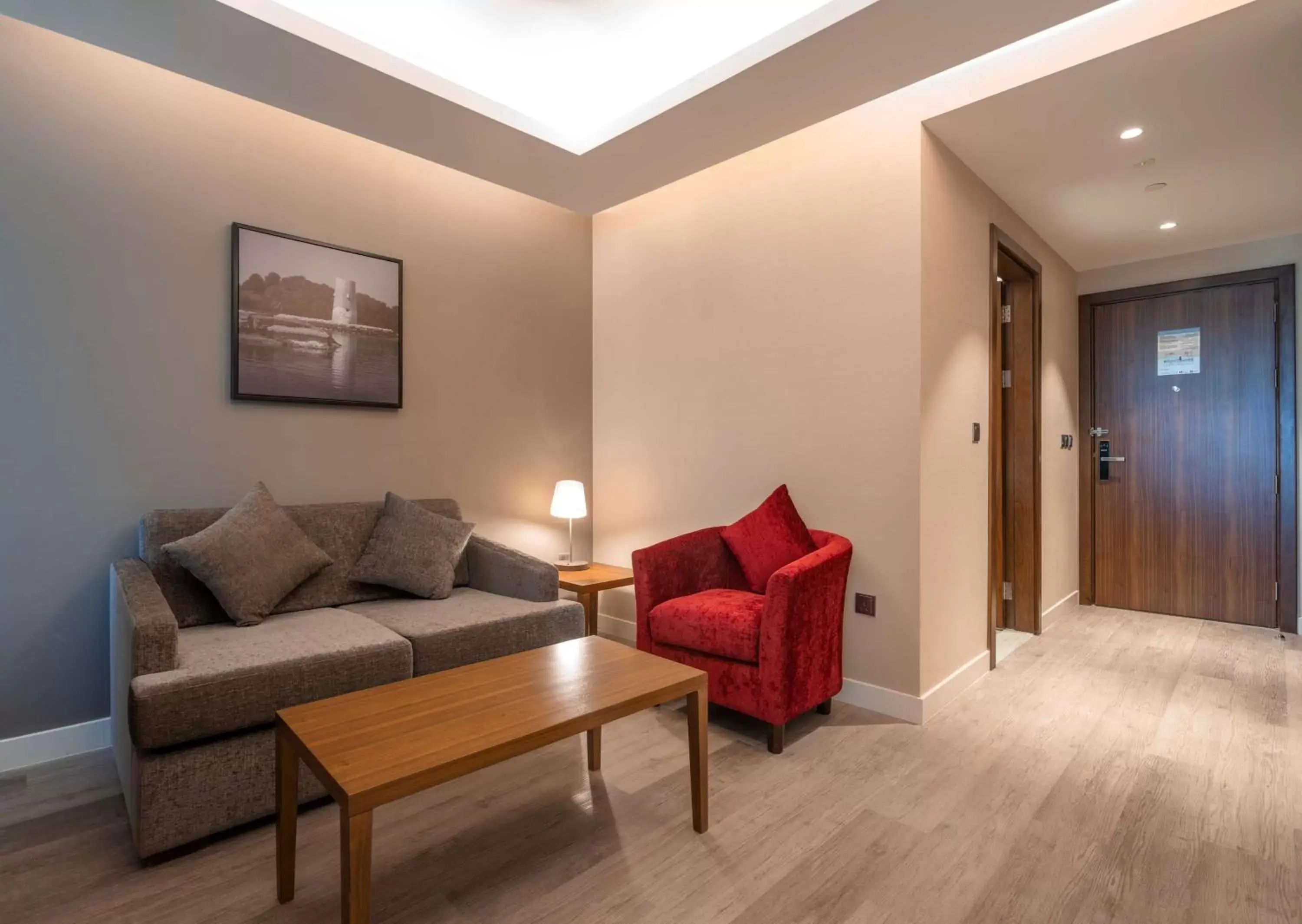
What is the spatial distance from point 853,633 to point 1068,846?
1.16 metres

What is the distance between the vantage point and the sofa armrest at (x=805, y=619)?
2408mm

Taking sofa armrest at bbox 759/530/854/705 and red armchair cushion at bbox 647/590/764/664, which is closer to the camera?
sofa armrest at bbox 759/530/854/705

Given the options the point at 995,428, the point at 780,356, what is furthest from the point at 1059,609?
the point at 780,356

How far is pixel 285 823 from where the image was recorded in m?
1.59

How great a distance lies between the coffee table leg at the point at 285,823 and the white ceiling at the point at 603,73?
2190mm

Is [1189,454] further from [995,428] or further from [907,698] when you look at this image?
[907,698]

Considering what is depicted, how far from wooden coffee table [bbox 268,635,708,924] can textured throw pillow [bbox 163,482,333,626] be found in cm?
98

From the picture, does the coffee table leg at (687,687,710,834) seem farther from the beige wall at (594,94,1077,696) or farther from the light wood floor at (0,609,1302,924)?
the beige wall at (594,94,1077,696)

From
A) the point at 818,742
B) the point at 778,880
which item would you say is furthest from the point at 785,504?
the point at 778,880

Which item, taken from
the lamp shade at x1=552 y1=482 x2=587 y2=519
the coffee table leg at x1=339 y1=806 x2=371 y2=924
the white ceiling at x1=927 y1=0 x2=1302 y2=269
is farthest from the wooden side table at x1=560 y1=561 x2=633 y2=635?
the white ceiling at x1=927 y1=0 x2=1302 y2=269

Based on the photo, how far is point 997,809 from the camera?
2.03 m

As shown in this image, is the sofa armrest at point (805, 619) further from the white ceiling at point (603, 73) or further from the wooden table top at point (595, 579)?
the white ceiling at point (603, 73)

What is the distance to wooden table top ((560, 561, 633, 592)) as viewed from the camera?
11.2 ft

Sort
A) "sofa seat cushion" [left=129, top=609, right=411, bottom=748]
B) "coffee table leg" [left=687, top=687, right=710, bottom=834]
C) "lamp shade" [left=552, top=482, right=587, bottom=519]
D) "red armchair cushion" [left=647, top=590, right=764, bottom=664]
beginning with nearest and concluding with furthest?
"sofa seat cushion" [left=129, top=609, right=411, bottom=748] → "coffee table leg" [left=687, top=687, right=710, bottom=834] → "red armchair cushion" [left=647, top=590, right=764, bottom=664] → "lamp shade" [left=552, top=482, right=587, bottom=519]
